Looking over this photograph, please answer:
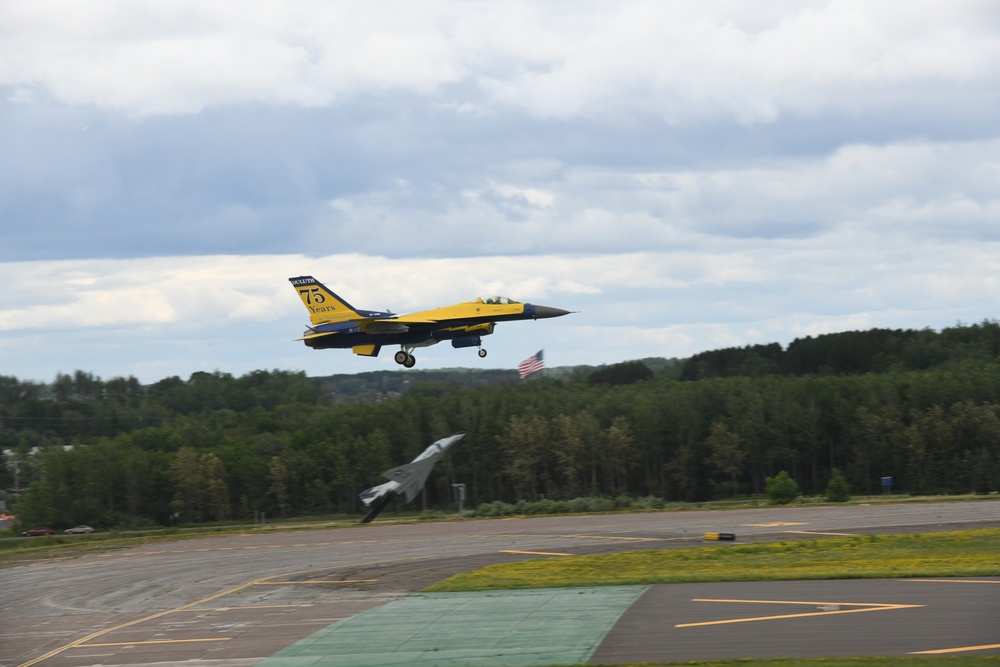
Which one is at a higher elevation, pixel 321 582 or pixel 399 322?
pixel 399 322

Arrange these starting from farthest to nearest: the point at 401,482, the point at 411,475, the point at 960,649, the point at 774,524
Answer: the point at 411,475
the point at 401,482
the point at 774,524
the point at 960,649

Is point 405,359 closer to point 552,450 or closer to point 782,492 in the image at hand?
point 782,492

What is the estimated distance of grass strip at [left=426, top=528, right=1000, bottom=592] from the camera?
44719mm

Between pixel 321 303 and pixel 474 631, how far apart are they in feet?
57.8

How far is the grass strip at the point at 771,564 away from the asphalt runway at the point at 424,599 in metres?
2.01

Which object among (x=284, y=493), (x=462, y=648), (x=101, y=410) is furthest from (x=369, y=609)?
(x=101, y=410)

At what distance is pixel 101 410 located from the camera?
617ft

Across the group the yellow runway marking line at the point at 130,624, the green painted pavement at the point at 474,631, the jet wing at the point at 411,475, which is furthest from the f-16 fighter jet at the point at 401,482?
the green painted pavement at the point at 474,631

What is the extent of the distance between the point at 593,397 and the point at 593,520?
82.3 m

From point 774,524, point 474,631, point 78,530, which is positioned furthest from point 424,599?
point 78,530

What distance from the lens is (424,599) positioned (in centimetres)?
4478

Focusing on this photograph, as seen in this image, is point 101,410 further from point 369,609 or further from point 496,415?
point 369,609

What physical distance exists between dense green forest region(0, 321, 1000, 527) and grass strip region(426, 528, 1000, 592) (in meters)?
81.9

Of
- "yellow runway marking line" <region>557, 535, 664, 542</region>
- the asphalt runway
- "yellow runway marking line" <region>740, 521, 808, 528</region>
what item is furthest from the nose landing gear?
"yellow runway marking line" <region>740, 521, 808, 528</region>
